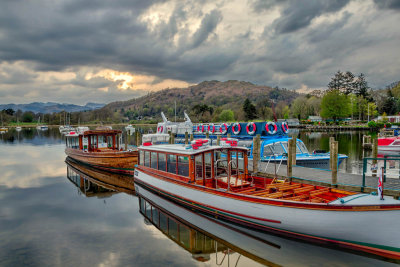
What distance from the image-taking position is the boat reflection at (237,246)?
9461 mm

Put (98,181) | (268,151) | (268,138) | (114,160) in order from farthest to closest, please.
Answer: (114,160) < (268,138) < (98,181) < (268,151)

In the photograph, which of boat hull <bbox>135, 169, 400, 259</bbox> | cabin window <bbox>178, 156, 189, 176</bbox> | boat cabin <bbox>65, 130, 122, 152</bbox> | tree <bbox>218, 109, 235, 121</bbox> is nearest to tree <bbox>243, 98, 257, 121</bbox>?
tree <bbox>218, 109, 235, 121</bbox>

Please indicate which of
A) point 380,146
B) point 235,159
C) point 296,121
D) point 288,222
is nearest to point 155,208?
point 235,159

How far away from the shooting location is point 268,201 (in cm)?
1067

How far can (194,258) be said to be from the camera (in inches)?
401

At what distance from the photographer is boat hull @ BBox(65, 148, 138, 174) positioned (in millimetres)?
23328

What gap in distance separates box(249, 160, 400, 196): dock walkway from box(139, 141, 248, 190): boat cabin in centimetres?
267

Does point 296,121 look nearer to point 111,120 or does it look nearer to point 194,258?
point 194,258

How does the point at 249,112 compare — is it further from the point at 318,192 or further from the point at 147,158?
the point at 318,192

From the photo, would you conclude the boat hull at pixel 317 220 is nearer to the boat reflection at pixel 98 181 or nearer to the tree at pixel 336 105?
the boat reflection at pixel 98 181

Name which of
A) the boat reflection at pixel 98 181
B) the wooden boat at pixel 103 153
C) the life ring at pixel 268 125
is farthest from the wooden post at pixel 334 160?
the wooden boat at pixel 103 153

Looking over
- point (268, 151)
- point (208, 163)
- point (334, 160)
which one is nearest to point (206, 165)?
point (208, 163)

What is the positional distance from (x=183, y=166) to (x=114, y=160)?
38.1 ft

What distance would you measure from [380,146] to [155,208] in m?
30.0
